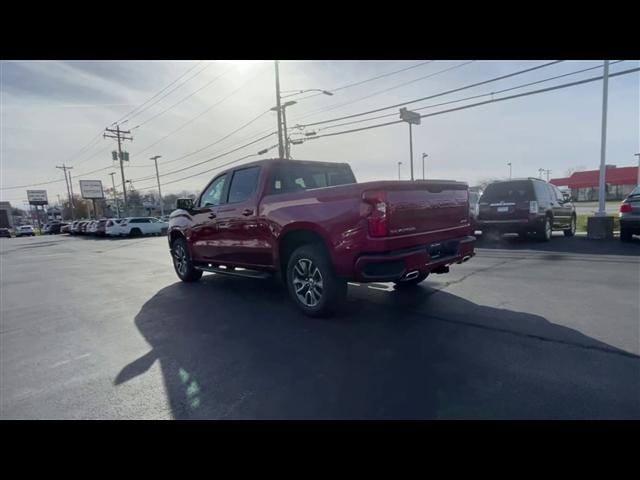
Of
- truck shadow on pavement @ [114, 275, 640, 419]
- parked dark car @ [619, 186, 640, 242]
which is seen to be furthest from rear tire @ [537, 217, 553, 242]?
truck shadow on pavement @ [114, 275, 640, 419]

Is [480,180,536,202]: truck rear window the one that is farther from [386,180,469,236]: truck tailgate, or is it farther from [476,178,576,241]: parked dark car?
[386,180,469,236]: truck tailgate

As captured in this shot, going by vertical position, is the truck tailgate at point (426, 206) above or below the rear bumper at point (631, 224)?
above

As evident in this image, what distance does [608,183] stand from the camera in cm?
4931

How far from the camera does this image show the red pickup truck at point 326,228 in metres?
3.37

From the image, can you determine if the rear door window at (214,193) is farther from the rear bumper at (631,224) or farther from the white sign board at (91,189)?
the white sign board at (91,189)

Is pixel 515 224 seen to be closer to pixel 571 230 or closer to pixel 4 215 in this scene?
pixel 571 230

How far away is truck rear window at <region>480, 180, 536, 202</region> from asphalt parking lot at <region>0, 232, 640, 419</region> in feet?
11.5

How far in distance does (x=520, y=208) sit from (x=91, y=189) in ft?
219

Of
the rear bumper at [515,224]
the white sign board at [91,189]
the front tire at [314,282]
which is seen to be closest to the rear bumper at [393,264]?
the front tire at [314,282]

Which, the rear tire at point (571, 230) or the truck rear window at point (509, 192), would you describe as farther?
the rear tire at point (571, 230)

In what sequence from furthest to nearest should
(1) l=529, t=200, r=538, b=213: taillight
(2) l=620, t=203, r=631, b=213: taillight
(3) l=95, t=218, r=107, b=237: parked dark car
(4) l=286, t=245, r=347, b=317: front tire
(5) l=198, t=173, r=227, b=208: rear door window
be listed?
(3) l=95, t=218, r=107, b=237: parked dark car
(1) l=529, t=200, r=538, b=213: taillight
(2) l=620, t=203, r=631, b=213: taillight
(5) l=198, t=173, r=227, b=208: rear door window
(4) l=286, t=245, r=347, b=317: front tire

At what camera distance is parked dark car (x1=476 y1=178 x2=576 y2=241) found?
28.9ft
